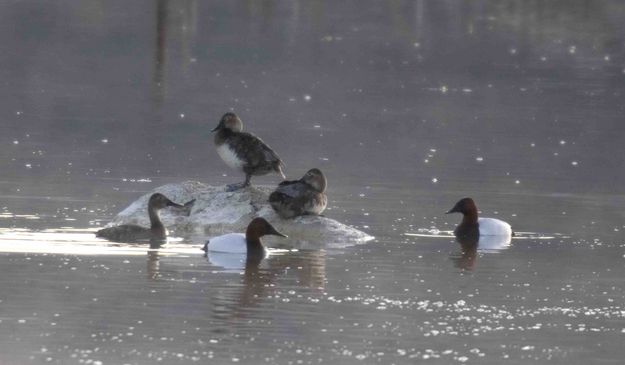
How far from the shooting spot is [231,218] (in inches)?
637

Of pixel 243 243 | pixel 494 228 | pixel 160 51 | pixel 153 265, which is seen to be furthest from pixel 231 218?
pixel 160 51

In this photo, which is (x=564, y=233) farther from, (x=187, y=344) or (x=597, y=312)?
(x=187, y=344)

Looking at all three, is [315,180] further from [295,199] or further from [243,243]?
[243,243]

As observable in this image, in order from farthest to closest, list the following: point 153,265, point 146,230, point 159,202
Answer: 1. point 159,202
2. point 146,230
3. point 153,265

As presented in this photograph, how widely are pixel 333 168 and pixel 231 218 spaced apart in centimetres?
509

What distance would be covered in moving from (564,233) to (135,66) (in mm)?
17677

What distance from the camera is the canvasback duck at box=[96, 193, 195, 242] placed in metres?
14.9

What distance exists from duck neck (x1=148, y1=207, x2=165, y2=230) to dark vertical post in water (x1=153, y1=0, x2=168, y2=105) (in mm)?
12162

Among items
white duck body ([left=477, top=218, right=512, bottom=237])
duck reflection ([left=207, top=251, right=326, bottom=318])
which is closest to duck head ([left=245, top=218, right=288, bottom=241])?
duck reflection ([left=207, top=251, right=326, bottom=318])

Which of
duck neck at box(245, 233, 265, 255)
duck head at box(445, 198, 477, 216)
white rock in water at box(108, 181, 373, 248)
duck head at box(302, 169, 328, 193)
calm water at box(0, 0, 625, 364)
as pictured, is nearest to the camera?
calm water at box(0, 0, 625, 364)

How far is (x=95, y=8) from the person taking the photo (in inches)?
1625

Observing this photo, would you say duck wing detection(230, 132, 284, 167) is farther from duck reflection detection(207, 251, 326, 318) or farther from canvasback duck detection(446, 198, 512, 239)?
duck reflection detection(207, 251, 326, 318)

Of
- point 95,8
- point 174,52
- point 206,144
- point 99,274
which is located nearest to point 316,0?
point 95,8

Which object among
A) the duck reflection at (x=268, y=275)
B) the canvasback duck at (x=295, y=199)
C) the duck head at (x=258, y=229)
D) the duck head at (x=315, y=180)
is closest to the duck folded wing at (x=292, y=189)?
the canvasback duck at (x=295, y=199)
